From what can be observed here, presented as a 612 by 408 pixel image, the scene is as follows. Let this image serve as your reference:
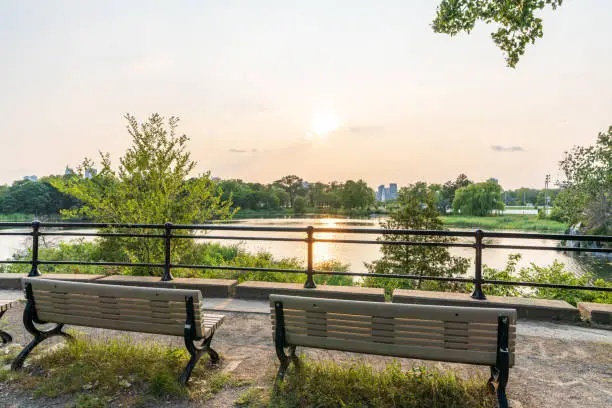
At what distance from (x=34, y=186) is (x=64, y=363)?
79487 millimetres

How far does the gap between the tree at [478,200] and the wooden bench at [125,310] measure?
6762 cm

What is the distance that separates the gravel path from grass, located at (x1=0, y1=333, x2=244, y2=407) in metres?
0.12

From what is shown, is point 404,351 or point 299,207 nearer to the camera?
point 404,351

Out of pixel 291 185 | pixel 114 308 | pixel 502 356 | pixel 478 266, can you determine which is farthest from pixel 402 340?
pixel 291 185

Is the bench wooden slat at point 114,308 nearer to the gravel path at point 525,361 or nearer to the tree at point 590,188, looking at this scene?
the gravel path at point 525,361

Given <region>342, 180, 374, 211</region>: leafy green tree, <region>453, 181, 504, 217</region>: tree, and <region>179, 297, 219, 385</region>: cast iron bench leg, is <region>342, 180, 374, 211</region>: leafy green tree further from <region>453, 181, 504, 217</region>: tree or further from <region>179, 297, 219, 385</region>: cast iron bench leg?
<region>179, 297, 219, 385</region>: cast iron bench leg

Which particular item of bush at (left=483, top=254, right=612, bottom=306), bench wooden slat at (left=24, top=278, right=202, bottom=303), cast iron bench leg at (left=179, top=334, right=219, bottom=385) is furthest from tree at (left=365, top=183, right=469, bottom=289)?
bench wooden slat at (left=24, top=278, right=202, bottom=303)

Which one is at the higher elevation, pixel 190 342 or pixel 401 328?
pixel 401 328

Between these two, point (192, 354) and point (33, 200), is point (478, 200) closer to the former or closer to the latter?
point (192, 354)

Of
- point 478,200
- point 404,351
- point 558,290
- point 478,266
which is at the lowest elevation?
point 558,290

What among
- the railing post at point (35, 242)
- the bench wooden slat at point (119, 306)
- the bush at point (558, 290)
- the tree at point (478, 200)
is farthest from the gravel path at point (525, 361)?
the tree at point (478, 200)

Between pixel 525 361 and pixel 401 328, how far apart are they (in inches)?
74.9

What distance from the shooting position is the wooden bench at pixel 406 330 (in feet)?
9.13

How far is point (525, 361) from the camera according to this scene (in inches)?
156
